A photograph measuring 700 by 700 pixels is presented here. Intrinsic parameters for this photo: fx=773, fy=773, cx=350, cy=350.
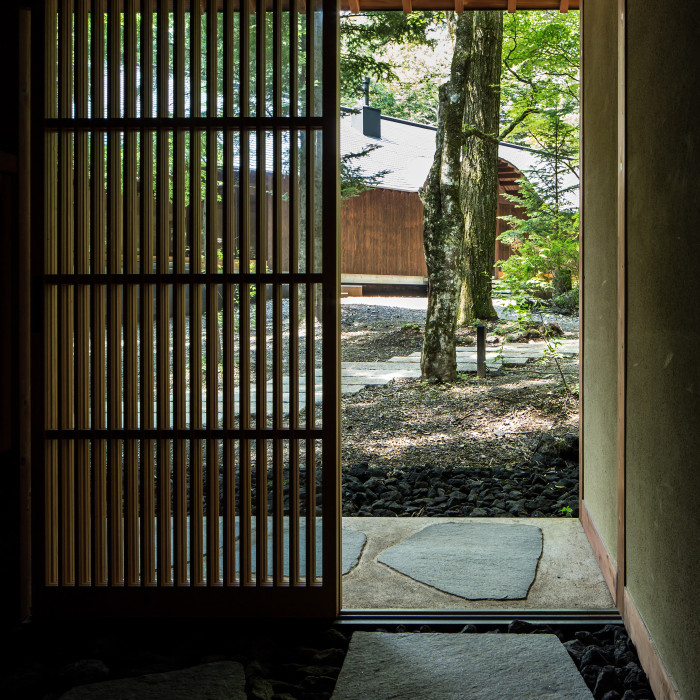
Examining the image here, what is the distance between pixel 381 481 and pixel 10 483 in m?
2.67

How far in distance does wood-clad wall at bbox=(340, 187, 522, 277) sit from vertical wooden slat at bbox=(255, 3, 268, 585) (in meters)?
16.1

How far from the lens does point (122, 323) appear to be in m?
3.03

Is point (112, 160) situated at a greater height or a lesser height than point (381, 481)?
greater

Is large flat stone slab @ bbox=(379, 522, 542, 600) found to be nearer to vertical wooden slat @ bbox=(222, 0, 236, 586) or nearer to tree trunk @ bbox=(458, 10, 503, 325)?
vertical wooden slat @ bbox=(222, 0, 236, 586)

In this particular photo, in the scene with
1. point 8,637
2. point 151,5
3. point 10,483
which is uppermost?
point 151,5

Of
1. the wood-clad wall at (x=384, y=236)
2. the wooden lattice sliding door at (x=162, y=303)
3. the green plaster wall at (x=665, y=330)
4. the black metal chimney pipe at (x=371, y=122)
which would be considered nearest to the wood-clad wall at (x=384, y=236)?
the wood-clad wall at (x=384, y=236)

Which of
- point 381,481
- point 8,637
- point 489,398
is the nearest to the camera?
point 8,637

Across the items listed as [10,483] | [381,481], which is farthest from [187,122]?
[381,481]

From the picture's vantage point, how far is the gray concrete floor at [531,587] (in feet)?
9.65

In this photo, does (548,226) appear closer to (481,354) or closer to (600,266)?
(481,354)

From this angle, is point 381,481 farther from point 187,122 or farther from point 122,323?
point 187,122

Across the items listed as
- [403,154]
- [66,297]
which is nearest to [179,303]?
[66,297]

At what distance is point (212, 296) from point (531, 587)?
170 cm

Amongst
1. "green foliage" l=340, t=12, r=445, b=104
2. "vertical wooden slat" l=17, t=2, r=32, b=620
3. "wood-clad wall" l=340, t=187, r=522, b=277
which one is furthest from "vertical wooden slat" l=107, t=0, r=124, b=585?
"wood-clad wall" l=340, t=187, r=522, b=277
